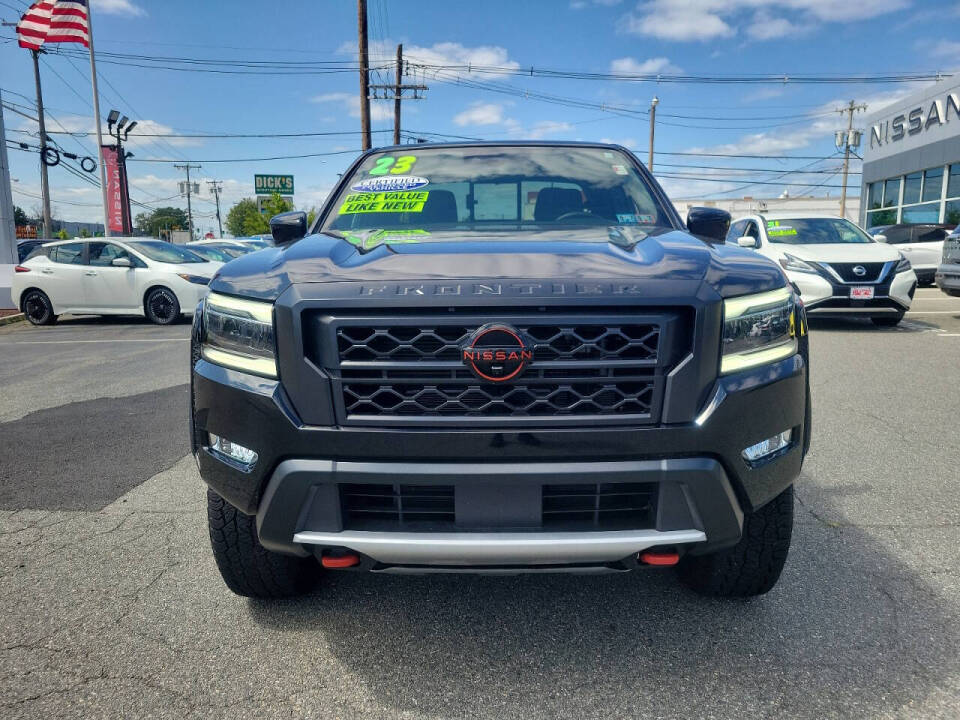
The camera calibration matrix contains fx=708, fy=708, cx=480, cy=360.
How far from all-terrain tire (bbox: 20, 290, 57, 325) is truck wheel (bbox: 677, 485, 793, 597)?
1324 cm

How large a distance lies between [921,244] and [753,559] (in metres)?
17.1

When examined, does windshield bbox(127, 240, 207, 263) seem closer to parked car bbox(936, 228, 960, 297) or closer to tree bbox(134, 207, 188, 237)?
parked car bbox(936, 228, 960, 297)

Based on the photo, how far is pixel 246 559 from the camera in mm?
2365

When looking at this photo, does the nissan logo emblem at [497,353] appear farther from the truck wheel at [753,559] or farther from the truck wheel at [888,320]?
the truck wheel at [888,320]

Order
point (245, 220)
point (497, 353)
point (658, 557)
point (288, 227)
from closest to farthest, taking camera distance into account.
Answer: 1. point (497, 353)
2. point (658, 557)
3. point (288, 227)
4. point (245, 220)

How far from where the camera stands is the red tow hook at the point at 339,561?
202cm

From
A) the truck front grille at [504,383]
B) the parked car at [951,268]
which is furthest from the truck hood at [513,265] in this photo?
the parked car at [951,268]

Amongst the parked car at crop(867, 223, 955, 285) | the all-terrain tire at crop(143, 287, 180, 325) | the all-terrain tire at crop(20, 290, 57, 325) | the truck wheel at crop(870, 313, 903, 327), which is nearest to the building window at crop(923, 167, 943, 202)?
the parked car at crop(867, 223, 955, 285)

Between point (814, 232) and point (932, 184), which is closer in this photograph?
point (814, 232)

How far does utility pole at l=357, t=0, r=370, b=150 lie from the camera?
23844mm

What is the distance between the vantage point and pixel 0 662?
7.34 ft

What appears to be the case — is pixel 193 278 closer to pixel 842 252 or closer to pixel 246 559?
pixel 842 252

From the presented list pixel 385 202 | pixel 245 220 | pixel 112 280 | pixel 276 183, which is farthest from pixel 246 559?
pixel 245 220

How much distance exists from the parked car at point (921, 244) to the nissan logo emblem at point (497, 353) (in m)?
16.1
